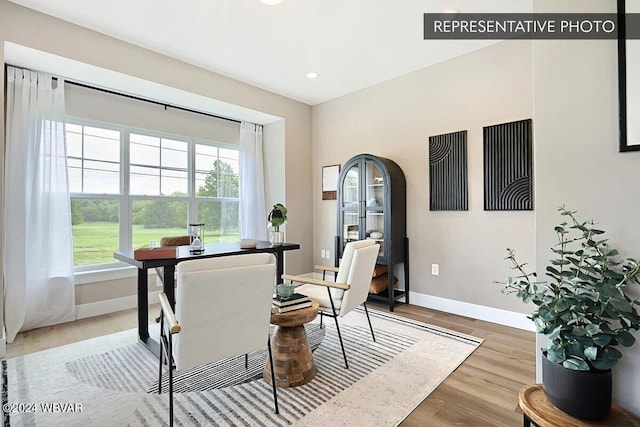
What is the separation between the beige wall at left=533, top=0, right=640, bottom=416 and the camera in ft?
3.84

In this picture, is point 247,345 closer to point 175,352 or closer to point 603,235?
point 175,352

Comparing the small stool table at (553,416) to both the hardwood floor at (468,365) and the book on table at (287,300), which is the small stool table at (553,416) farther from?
the book on table at (287,300)

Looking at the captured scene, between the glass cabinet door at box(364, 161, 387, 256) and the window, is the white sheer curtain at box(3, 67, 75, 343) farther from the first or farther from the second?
the glass cabinet door at box(364, 161, 387, 256)

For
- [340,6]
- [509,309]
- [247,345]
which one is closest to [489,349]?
[509,309]

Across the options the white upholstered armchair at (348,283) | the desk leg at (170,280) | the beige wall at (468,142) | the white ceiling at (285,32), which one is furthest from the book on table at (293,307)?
the white ceiling at (285,32)

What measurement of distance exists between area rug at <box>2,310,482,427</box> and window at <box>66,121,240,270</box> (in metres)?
1.29

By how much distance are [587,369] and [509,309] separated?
2.09 meters

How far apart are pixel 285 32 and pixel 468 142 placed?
6.75 ft

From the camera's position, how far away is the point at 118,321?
3.15m

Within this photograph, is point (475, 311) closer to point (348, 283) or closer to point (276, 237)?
point (348, 283)

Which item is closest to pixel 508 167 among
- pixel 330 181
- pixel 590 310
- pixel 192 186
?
pixel 590 310

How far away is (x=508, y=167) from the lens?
285 centimetres

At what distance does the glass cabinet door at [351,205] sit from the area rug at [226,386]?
1428 mm

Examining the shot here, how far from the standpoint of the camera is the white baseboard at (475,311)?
2.84 meters
